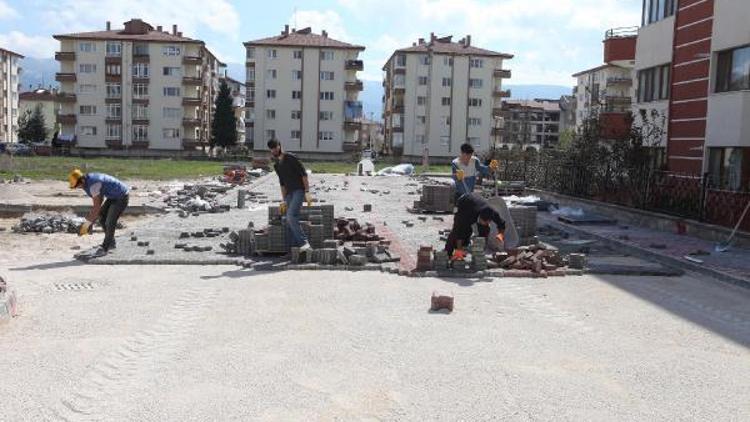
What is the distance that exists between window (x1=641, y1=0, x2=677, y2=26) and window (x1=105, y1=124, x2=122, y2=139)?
70667mm

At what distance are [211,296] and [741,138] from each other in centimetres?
1476

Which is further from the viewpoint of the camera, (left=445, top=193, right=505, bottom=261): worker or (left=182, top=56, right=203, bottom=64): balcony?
(left=182, top=56, right=203, bottom=64): balcony

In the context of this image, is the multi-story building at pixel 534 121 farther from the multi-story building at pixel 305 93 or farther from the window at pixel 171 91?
the window at pixel 171 91

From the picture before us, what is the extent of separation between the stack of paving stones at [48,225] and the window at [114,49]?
241ft

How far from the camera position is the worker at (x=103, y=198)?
1136 cm

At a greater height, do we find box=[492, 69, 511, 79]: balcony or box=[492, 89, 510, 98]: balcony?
box=[492, 69, 511, 79]: balcony

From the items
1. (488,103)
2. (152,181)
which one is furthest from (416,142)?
(152,181)

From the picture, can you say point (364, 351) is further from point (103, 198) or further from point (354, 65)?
point (354, 65)

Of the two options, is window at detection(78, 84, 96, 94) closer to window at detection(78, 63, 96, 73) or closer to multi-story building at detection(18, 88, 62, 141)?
window at detection(78, 63, 96, 73)

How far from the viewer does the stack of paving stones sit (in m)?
15.4

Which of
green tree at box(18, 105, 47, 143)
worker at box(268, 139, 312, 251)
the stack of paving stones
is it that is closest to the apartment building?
green tree at box(18, 105, 47, 143)

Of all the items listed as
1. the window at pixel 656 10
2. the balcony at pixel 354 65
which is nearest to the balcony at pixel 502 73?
the balcony at pixel 354 65

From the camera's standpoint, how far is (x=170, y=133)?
84.2m

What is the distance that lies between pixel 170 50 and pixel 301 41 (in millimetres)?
15106
